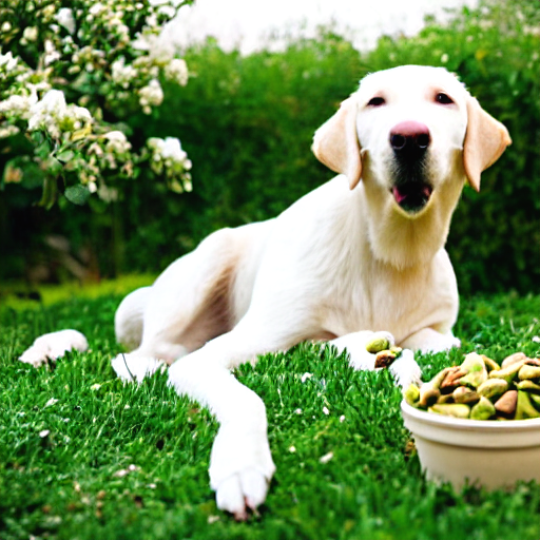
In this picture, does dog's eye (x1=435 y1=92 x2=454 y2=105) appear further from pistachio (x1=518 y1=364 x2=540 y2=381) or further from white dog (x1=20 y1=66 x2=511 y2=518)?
pistachio (x1=518 y1=364 x2=540 y2=381)

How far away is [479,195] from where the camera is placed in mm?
5379

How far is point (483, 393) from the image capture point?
194cm

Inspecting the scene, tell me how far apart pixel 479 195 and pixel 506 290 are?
2.60 feet

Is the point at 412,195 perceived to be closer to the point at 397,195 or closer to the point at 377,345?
the point at 397,195

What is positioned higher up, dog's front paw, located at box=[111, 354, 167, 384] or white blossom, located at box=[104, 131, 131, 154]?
white blossom, located at box=[104, 131, 131, 154]

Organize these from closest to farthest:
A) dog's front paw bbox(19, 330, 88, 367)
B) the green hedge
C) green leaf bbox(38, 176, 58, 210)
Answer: dog's front paw bbox(19, 330, 88, 367), green leaf bbox(38, 176, 58, 210), the green hedge

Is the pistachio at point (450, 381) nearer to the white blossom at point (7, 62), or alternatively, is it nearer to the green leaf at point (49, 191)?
the white blossom at point (7, 62)

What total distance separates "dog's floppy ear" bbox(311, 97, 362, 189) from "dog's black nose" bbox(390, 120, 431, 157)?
29 cm

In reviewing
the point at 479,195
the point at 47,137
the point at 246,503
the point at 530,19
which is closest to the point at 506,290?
the point at 479,195

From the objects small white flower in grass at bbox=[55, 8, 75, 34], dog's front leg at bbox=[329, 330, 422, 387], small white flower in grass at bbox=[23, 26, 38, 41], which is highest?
small white flower in grass at bbox=[55, 8, 75, 34]

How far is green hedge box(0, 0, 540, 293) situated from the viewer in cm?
542

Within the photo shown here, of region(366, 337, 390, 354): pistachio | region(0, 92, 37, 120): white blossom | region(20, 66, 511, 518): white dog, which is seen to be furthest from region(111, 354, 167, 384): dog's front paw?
region(0, 92, 37, 120): white blossom

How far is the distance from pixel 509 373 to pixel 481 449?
262 mm

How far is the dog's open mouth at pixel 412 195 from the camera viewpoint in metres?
2.75
